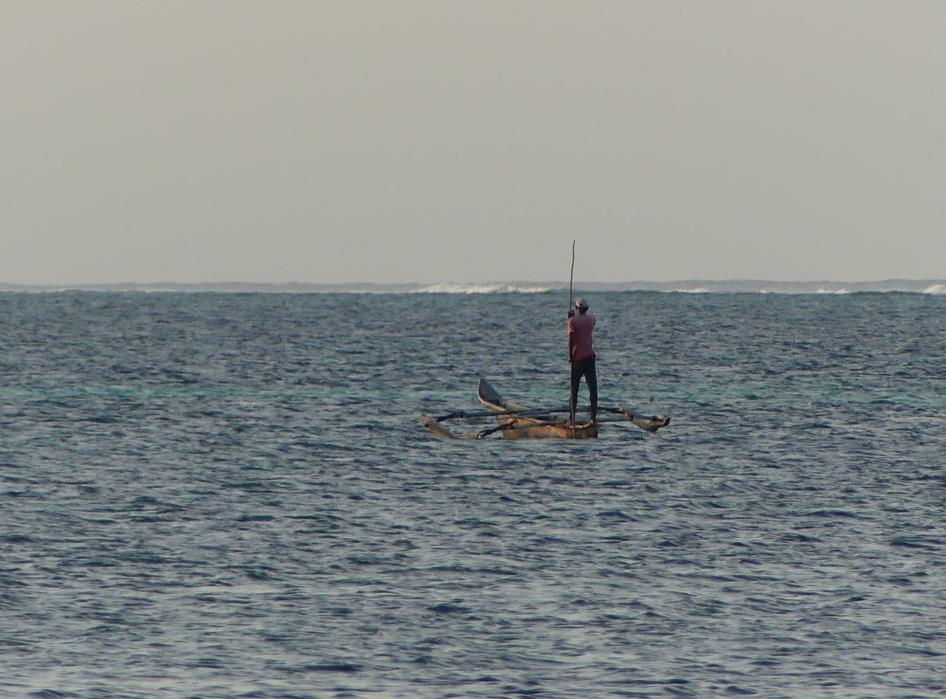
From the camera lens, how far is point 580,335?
33469 mm

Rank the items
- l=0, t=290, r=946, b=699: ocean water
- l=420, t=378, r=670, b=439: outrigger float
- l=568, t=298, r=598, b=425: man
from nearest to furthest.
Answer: l=0, t=290, r=946, b=699: ocean water → l=568, t=298, r=598, b=425: man → l=420, t=378, r=670, b=439: outrigger float

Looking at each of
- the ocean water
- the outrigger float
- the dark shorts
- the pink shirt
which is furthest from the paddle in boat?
the pink shirt

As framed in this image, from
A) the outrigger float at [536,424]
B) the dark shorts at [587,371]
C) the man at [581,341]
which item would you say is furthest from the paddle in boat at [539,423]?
the man at [581,341]

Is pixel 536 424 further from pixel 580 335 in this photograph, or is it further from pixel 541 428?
pixel 580 335

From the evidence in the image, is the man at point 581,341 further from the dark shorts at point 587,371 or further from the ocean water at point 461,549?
the ocean water at point 461,549

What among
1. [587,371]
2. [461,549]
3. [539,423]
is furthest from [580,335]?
[461,549]

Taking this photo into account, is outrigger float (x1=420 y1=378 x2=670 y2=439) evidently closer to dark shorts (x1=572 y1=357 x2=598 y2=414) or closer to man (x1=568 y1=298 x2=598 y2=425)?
dark shorts (x1=572 y1=357 x2=598 y2=414)

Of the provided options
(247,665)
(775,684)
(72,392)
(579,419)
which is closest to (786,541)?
(775,684)

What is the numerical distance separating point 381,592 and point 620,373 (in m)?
43.8

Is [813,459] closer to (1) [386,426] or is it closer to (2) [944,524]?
(2) [944,524]

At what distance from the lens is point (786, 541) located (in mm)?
23391

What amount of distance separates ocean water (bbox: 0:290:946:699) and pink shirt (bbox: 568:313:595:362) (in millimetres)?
2350

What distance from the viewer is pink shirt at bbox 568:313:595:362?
109 feet

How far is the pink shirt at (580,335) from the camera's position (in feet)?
109
